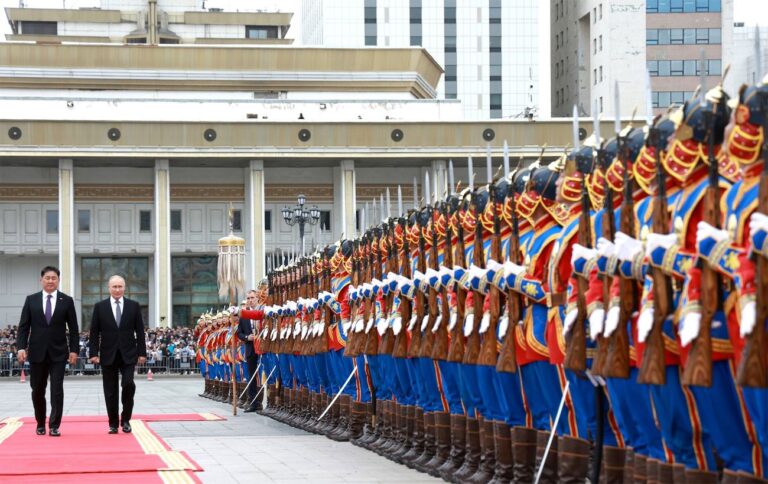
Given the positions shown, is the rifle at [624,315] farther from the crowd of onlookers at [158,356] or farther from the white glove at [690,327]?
the crowd of onlookers at [158,356]

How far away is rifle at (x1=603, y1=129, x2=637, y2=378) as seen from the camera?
775 cm

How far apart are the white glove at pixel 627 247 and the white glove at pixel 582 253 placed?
383 millimetres

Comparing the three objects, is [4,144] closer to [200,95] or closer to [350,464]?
[200,95]

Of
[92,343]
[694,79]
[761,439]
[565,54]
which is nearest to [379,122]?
[694,79]

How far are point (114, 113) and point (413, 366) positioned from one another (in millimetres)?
53113

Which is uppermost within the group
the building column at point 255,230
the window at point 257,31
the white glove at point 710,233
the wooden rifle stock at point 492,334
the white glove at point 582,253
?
the window at point 257,31

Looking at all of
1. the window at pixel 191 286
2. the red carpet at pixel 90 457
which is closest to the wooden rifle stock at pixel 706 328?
the red carpet at pixel 90 457

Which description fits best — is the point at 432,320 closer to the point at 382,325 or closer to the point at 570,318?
the point at 382,325

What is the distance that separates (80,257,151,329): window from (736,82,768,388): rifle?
197 ft

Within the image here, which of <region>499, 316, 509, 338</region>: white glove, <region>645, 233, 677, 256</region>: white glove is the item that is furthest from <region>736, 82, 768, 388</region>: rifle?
<region>499, 316, 509, 338</region>: white glove

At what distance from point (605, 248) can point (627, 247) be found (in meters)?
0.25

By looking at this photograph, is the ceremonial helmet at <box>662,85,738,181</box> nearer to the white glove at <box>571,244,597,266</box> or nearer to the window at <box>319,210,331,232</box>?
the white glove at <box>571,244,597,266</box>

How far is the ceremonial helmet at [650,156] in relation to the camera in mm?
7598

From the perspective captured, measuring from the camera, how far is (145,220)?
64.9 meters
